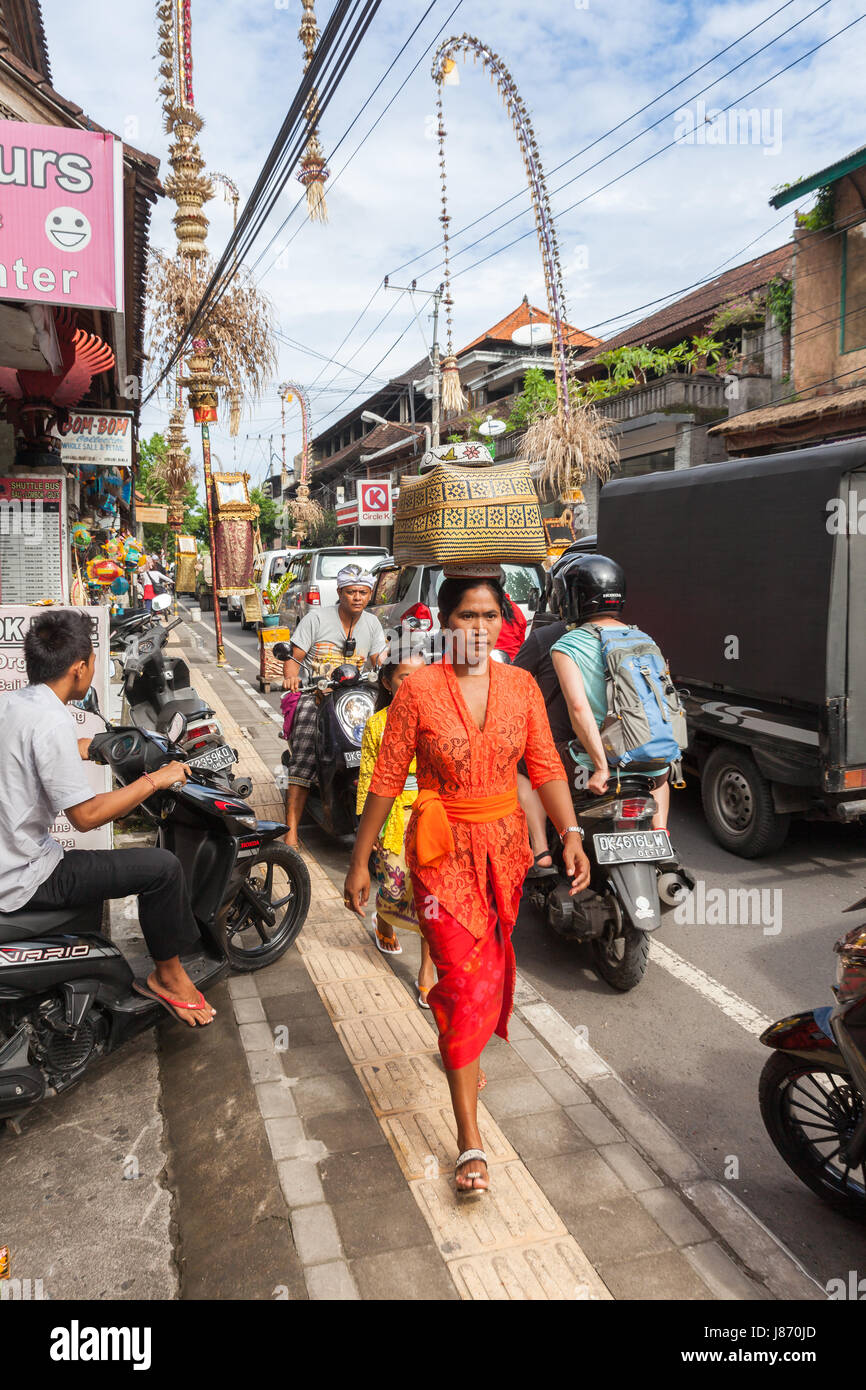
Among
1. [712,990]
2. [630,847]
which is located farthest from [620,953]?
A: [630,847]

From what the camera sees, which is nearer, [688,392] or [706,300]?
[688,392]

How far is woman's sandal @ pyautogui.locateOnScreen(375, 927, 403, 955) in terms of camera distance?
14.4 ft

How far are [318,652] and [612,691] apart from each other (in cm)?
264

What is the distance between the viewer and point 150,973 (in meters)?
3.54

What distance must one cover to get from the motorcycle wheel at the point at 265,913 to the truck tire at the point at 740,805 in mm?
3034

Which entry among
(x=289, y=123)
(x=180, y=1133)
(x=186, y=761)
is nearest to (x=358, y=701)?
(x=186, y=761)

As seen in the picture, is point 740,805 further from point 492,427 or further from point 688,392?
point 492,427

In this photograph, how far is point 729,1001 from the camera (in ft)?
13.4

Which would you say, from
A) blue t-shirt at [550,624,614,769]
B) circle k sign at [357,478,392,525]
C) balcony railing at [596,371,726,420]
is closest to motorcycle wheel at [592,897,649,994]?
blue t-shirt at [550,624,614,769]

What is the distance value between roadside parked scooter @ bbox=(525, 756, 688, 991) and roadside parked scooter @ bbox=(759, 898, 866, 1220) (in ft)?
3.58

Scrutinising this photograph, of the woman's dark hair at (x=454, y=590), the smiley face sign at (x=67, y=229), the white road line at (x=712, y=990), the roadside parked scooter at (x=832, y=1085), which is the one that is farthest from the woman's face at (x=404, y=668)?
the smiley face sign at (x=67, y=229)

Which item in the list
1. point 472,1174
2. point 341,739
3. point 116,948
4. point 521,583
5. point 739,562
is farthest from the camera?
point 521,583
